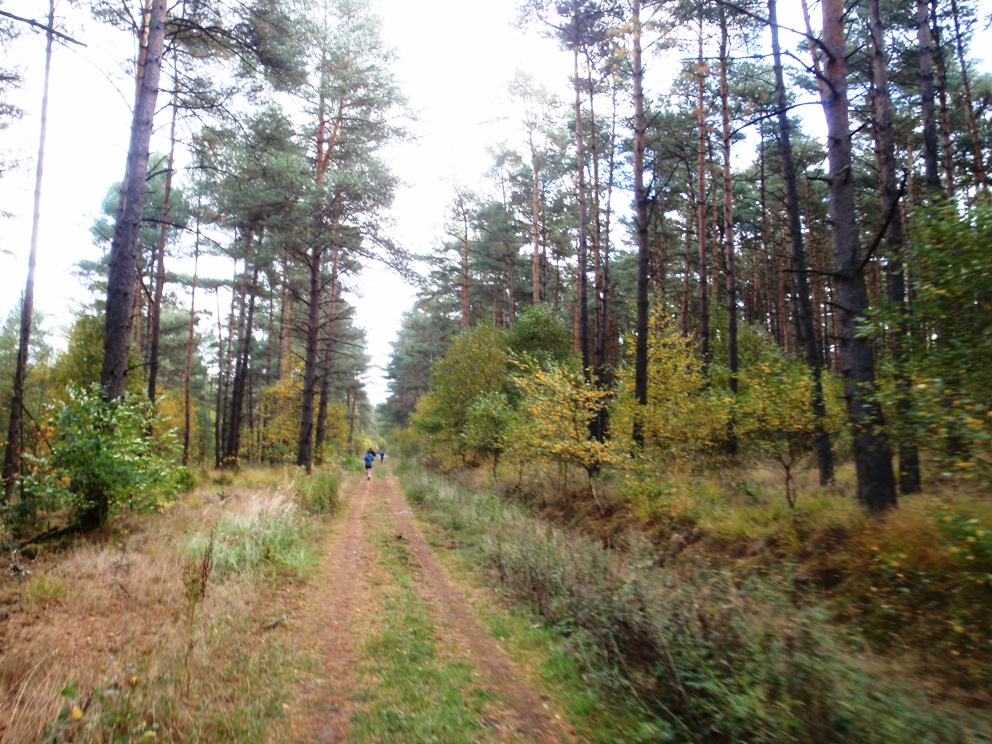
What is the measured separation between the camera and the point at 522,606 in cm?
700

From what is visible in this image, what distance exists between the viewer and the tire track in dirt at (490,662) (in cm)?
412

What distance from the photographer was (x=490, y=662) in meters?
5.38

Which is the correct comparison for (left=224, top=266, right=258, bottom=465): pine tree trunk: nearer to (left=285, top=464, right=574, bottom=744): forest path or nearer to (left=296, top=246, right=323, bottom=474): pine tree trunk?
(left=296, top=246, right=323, bottom=474): pine tree trunk

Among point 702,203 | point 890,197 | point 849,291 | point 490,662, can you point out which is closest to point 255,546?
point 490,662

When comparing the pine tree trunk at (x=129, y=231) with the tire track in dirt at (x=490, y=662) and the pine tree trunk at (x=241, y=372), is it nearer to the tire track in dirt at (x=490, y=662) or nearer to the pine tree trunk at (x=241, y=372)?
the tire track in dirt at (x=490, y=662)

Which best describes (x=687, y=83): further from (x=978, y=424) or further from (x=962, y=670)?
(x=962, y=670)

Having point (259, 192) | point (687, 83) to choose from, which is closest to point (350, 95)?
point (259, 192)

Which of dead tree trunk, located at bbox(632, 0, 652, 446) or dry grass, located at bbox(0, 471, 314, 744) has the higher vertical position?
dead tree trunk, located at bbox(632, 0, 652, 446)

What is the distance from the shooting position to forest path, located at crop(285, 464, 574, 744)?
4051 millimetres

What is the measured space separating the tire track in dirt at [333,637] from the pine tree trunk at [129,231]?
4.29m

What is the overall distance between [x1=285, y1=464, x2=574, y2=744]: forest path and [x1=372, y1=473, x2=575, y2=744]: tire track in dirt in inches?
0.4

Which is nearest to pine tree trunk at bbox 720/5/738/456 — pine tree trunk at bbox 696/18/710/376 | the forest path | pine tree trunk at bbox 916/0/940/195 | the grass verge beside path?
pine tree trunk at bbox 696/18/710/376

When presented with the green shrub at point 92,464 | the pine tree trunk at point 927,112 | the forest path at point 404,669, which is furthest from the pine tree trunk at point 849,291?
the green shrub at point 92,464

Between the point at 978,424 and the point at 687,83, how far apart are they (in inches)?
604
